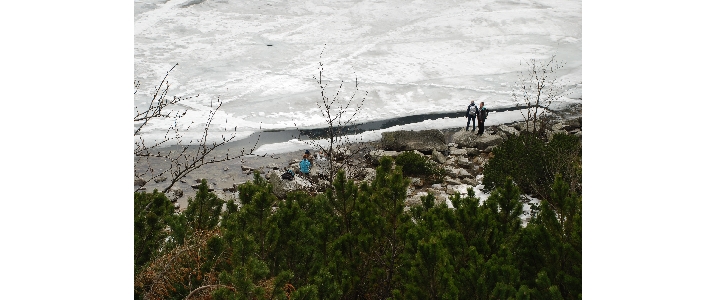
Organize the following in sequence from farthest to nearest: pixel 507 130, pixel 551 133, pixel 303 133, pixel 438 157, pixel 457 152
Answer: pixel 457 152, pixel 438 157, pixel 507 130, pixel 303 133, pixel 551 133

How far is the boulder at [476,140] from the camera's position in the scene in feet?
22.3

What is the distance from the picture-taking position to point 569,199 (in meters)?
2.62

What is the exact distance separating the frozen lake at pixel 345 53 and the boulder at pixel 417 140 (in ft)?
0.67

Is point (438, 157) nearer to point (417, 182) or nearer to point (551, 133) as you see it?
point (417, 182)

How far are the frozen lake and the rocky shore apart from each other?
0.75 feet

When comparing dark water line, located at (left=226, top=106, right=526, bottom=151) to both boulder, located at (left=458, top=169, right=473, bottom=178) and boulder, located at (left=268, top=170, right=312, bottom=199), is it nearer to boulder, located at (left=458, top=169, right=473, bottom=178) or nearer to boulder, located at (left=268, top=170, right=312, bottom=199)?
boulder, located at (left=268, top=170, right=312, bottom=199)

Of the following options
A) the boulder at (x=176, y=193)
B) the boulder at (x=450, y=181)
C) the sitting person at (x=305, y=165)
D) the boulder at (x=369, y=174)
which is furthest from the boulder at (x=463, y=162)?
the boulder at (x=176, y=193)

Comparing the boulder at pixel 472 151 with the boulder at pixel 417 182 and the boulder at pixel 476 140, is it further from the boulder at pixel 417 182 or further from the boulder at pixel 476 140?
the boulder at pixel 417 182

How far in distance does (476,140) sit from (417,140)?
2.29ft

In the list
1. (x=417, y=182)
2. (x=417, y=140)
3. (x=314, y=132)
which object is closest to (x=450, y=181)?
(x=417, y=182)

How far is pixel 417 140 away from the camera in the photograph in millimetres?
7133
